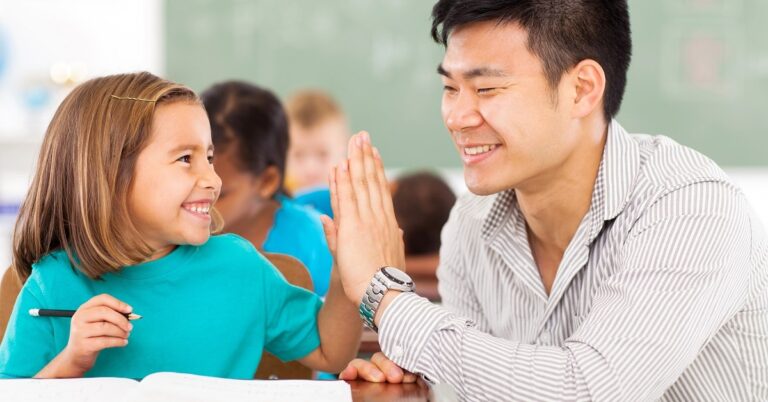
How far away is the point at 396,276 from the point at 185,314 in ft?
1.14

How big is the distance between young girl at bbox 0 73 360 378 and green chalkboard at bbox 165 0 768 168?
396 cm

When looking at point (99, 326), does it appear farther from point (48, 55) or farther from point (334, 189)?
point (48, 55)

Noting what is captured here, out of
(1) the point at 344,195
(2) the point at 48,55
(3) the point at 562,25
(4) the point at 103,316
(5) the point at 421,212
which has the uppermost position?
(3) the point at 562,25

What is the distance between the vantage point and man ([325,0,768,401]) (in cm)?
145

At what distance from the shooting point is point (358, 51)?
5.55 m

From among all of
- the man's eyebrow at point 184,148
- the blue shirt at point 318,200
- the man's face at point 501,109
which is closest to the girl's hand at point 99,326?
the man's eyebrow at point 184,148

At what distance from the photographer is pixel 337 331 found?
1640mm

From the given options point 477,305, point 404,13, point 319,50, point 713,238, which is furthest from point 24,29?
point 713,238

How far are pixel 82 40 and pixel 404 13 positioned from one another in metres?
1.96

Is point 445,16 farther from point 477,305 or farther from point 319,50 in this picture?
point 319,50

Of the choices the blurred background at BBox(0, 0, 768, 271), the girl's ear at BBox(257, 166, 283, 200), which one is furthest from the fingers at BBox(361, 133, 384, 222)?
the blurred background at BBox(0, 0, 768, 271)

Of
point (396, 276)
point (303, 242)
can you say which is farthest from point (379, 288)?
point (303, 242)

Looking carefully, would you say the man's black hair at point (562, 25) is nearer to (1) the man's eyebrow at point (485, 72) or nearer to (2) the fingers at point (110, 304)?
(1) the man's eyebrow at point (485, 72)

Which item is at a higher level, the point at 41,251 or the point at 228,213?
the point at 41,251
